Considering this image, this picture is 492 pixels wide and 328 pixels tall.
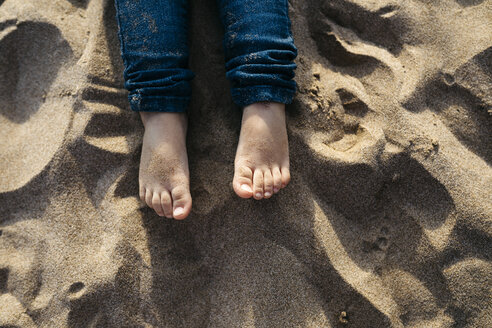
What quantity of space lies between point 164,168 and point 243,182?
306 mm

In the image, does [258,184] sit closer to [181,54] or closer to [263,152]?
[263,152]

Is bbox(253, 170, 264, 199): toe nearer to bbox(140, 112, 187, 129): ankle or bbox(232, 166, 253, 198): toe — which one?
bbox(232, 166, 253, 198): toe

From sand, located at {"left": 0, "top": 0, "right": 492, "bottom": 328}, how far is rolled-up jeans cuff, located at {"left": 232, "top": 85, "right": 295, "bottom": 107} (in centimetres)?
12

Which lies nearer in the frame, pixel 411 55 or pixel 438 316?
pixel 438 316

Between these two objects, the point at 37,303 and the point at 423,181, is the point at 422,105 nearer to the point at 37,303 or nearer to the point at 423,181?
the point at 423,181

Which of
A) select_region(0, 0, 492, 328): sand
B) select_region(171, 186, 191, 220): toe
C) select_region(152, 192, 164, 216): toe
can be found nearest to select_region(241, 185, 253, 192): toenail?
select_region(0, 0, 492, 328): sand

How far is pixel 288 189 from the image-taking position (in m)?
1.31

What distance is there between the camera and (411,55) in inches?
56.4

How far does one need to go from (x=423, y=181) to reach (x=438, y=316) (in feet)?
1.59

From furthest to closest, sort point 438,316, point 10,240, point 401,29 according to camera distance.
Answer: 1. point 401,29
2. point 10,240
3. point 438,316

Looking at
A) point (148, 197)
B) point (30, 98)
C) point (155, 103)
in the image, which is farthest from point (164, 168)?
point (30, 98)

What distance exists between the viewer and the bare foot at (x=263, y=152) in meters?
1.25

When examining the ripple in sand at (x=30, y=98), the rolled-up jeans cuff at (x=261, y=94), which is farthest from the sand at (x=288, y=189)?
the rolled-up jeans cuff at (x=261, y=94)

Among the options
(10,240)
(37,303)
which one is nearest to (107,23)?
(10,240)
